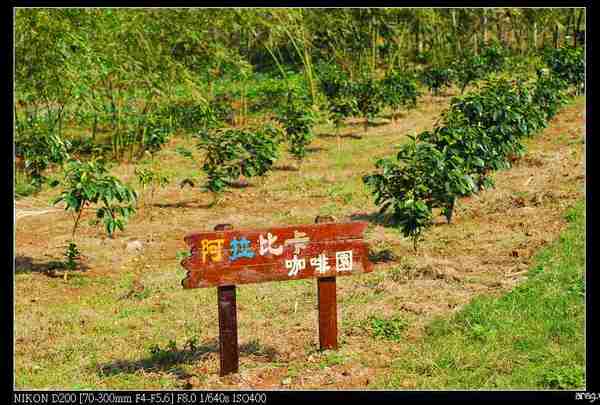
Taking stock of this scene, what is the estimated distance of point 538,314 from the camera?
6504 mm

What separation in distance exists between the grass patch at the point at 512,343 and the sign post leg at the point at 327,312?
57 centimetres

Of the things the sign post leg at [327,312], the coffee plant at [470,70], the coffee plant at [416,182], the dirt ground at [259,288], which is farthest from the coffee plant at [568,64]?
the sign post leg at [327,312]

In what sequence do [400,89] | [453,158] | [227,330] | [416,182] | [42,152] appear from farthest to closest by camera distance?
[400,89] < [42,152] < [453,158] < [416,182] < [227,330]

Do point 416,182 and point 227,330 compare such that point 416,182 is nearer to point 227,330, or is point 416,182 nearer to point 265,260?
point 265,260

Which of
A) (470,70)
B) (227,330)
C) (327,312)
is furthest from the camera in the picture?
(470,70)

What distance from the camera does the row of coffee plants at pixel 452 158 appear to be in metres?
8.98

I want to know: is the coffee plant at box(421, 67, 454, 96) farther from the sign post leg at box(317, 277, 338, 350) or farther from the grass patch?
the sign post leg at box(317, 277, 338, 350)

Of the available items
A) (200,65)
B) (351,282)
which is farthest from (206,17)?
(351,282)

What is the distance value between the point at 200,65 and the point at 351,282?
13548mm

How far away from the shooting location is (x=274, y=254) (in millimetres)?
5555

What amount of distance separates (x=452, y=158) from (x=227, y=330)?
15.6 feet

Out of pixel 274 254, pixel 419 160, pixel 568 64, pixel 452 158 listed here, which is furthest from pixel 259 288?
pixel 568 64

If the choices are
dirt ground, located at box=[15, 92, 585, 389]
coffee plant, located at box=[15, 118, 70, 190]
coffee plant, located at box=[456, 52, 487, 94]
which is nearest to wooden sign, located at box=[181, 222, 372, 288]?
dirt ground, located at box=[15, 92, 585, 389]

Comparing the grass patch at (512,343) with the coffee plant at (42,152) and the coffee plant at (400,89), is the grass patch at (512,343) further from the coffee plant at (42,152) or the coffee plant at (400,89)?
the coffee plant at (400,89)
